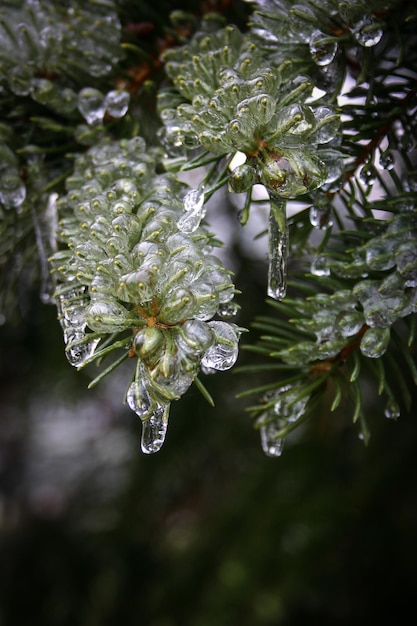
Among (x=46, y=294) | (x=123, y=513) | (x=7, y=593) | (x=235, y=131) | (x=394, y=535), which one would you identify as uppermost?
(x=235, y=131)

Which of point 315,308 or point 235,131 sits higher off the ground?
point 235,131

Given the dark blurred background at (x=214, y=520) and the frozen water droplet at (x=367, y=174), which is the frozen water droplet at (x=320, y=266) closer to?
the frozen water droplet at (x=367, y=174)

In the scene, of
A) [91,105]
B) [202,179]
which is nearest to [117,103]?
[91,105]

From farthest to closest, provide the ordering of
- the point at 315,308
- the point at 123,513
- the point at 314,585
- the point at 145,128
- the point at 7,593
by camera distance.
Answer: the point at 7,593 < the point at 123,513 < the point at 314,585 < the point at 145,128 < the point at 315,308

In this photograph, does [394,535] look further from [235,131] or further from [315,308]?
[235,131]

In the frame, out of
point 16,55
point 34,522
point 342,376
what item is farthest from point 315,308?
point 34,522

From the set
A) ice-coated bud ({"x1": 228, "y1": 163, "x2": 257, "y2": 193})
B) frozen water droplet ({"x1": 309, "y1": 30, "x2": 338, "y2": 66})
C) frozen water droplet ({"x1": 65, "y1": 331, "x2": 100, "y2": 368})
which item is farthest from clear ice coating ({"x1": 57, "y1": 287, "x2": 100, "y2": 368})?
frozen water droplet ({"x1": 309, "y1": 30, "x2": 338, "y2": 66})

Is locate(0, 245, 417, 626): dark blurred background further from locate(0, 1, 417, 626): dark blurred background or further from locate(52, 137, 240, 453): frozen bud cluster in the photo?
locate(52, 137, 240, 453): frozen bud cluster

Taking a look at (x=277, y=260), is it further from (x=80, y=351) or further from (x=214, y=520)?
(x=214, y=520)

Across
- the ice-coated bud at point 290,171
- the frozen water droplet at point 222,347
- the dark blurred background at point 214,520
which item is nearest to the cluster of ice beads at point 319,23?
the ice-coated bud at point 290,171
